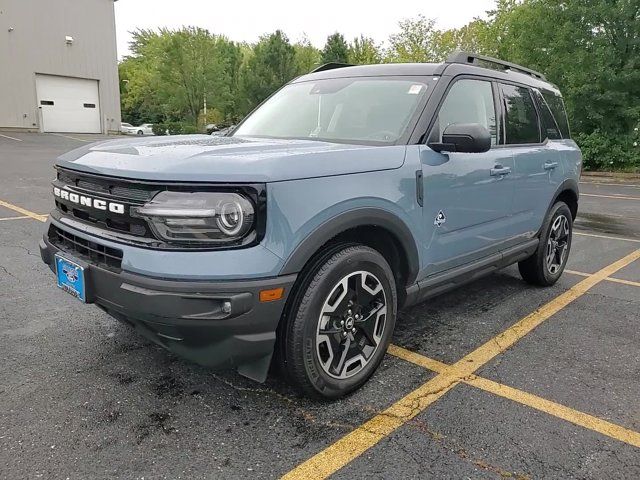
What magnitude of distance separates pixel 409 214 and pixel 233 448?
4.91ft

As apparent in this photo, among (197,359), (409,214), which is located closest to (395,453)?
(197,359)

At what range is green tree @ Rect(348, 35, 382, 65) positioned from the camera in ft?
117

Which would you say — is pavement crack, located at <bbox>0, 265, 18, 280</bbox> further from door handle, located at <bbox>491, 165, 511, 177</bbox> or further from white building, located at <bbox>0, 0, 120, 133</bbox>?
white building, located at <bbox>0, 0, 120, 133</bbox>

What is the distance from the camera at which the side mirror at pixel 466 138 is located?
287cm

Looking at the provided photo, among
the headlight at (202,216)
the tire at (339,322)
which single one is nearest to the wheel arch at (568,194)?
the tire at (339,322)

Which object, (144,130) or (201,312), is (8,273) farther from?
(144,130)

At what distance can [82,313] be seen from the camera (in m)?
3.80

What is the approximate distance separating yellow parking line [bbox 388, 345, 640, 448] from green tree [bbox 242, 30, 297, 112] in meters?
32.5

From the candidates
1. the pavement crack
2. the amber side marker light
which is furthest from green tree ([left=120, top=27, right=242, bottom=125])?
the amber side marker light

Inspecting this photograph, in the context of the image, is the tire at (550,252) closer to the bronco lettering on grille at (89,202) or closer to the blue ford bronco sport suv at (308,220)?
the blue ford bronco sport suv at (308,220)

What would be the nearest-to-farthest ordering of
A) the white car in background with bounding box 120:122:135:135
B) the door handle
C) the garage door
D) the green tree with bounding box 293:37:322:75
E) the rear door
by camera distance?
1. the door handle
2. the rear door
3. the garage door
4. the white car in background with bounding box 120:122:135:135
5. the green tree with bounding box 293:37:322:75

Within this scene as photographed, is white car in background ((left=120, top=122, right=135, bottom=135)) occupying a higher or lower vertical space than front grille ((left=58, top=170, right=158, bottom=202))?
higher

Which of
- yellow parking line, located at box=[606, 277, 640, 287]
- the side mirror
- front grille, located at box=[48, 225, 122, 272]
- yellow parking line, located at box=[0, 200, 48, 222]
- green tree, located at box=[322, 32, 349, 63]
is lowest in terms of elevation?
yellow parking line, located at box=[606, 277, 640, 287]

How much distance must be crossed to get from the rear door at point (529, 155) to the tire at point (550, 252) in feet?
0.68
